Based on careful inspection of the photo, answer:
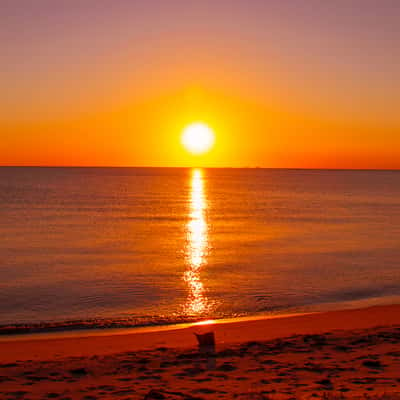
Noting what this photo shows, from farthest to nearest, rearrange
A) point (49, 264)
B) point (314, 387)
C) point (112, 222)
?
point (112, 222)
point (49, 264)
point (314, 387)

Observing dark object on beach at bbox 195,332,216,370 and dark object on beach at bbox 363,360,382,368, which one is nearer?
dark object on beach at bbox 363,360,382,368

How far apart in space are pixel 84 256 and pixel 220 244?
10.0 meters

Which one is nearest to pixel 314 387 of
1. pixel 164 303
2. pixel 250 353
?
pixel 250 353

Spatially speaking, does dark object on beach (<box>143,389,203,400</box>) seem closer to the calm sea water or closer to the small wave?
the small wave

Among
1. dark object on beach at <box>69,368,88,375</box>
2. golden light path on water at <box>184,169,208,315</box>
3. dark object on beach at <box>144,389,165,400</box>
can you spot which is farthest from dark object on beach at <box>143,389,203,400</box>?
golden light path on water at <box>184,169,208,315</box>

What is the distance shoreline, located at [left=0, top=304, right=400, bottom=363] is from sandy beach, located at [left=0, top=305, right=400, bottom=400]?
0.03 meters

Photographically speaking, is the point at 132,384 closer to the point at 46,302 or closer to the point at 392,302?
the point at 46,302

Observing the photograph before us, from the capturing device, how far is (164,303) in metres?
18.2

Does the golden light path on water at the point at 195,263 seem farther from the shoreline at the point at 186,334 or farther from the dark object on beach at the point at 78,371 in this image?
the dark object on beach at the point at 78,371

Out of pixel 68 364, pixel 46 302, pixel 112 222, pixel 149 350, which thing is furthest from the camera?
pixel 112 222

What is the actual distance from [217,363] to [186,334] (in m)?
3.53

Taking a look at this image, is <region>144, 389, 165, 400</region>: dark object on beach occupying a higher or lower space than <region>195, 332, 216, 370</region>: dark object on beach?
lower

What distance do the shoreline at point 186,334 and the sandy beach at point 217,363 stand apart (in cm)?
3

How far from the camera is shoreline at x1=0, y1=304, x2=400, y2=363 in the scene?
12.6 meters
